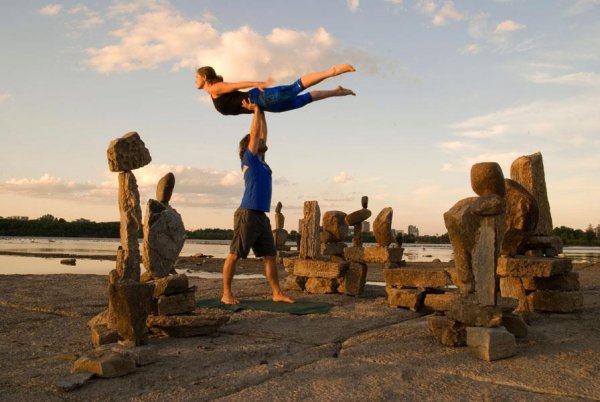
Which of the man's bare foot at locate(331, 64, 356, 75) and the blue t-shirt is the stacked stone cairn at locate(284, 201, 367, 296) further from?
the man's bare foot at locate(331, 64, 356, 75)

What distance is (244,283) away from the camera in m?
10.0

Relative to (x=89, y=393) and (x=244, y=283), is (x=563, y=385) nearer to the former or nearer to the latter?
(x=89, y=393)

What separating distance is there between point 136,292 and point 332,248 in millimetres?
5478

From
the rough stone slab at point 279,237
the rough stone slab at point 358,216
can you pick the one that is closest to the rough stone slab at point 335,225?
the rough stone slab at point 358,216

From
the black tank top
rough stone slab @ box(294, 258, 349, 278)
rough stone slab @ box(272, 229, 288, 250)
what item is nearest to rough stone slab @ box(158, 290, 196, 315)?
the black tank top

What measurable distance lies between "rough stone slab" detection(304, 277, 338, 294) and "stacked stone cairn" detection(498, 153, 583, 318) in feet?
8.89

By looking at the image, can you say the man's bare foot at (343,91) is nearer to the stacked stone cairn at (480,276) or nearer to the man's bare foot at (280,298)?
the stacked stone cairn at (480,276)

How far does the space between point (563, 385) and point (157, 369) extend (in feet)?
9.53

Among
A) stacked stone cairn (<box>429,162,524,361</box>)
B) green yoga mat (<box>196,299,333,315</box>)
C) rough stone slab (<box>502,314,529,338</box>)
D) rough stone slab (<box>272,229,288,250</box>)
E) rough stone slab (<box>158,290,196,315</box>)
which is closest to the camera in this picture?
stacked stone cairn (<box>429,162,524,361</box>)

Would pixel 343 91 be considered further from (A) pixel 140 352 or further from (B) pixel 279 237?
(B) pixel 279 237

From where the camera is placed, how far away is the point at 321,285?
8711mm

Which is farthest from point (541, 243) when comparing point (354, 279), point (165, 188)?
point (165, 188)

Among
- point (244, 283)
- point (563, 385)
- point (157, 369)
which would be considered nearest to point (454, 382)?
point (563, 385)

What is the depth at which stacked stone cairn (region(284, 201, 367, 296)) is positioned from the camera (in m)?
8.46
